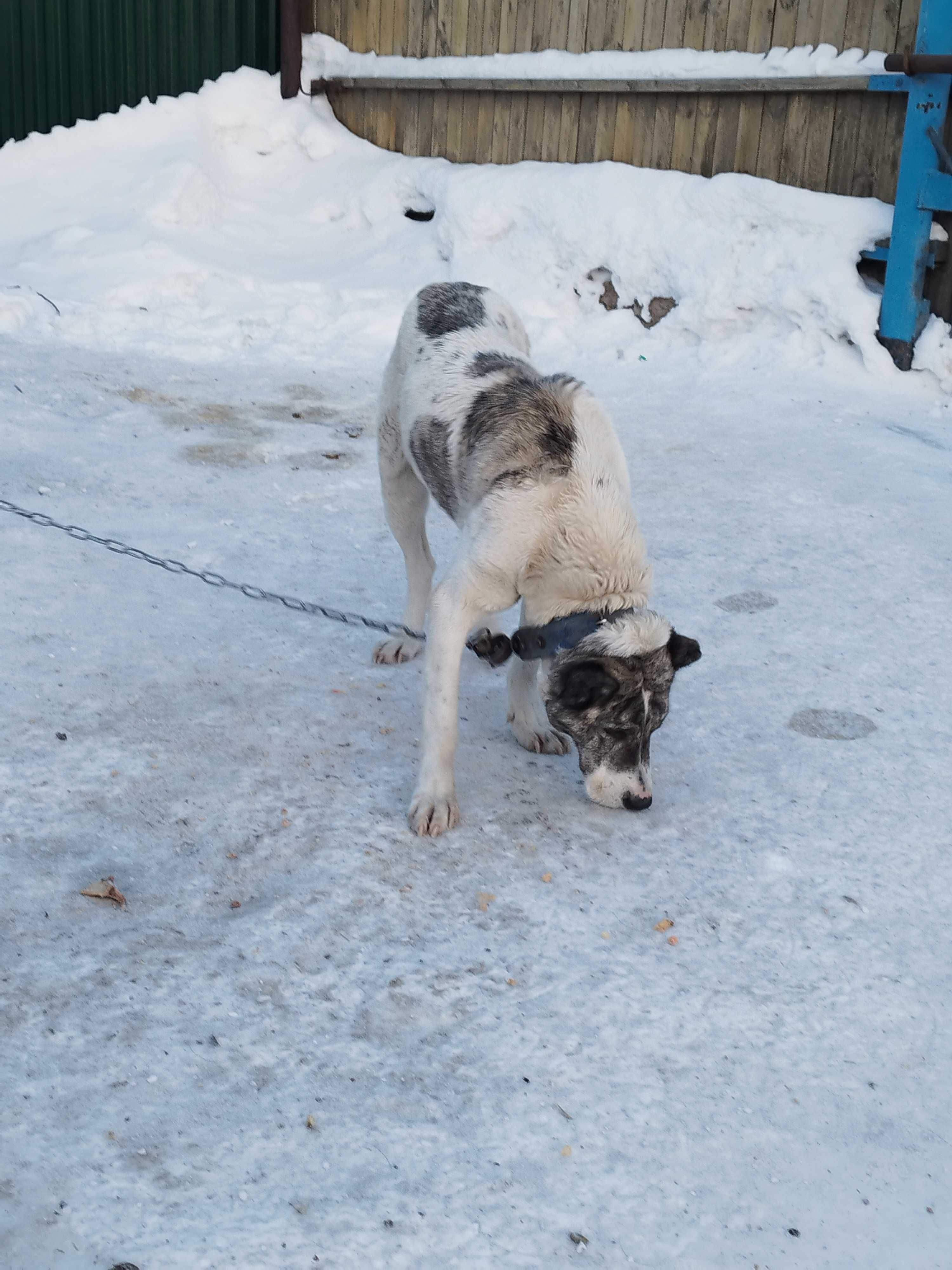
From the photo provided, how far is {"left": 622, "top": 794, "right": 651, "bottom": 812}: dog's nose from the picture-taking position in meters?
3.39

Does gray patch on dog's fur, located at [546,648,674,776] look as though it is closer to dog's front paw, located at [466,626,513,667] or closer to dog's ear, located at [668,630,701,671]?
dog's ear, located at [668,630,701,671]

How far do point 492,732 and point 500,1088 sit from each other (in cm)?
171

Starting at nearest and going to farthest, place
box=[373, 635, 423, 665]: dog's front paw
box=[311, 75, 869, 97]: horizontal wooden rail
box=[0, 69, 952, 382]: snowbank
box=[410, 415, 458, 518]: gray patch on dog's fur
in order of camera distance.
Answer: box=[410, 415, 458, 518]: gray patch on dog's fur
box=[373, 635, 423, 665]: dog's front paw
box=[311, 75, 869, 97]: horizontal wooden rail
box=[0, 69, 952, 382]: snowbank

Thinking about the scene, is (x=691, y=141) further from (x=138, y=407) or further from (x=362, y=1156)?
(x=362, y=1156)

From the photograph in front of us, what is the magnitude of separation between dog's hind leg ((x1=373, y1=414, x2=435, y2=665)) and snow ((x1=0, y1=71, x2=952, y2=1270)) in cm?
11

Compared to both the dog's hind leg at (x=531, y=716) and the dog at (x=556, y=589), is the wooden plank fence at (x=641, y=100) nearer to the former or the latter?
the dog at (x=556, y=589)

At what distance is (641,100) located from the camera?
9.04 m

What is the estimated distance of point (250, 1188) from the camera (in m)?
2.21

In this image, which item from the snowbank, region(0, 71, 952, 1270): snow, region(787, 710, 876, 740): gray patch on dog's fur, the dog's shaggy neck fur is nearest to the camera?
region(0, 71, 952, 1270): snow

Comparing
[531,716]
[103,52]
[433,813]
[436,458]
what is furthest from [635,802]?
[103,52]

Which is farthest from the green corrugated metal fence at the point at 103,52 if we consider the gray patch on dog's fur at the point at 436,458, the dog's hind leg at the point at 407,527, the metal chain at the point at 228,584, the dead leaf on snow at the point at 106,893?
the dead leaf on snow at the point at 106,893

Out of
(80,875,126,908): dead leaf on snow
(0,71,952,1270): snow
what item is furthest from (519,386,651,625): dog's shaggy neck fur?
(80,875,126,908): dead leaf on snow

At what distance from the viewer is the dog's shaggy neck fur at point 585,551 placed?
11.0 feet

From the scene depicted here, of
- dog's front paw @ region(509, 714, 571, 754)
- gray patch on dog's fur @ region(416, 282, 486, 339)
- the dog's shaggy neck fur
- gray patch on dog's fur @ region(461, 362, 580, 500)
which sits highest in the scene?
gray patch on dog's fur @ region(416, 282, 486, 339)
